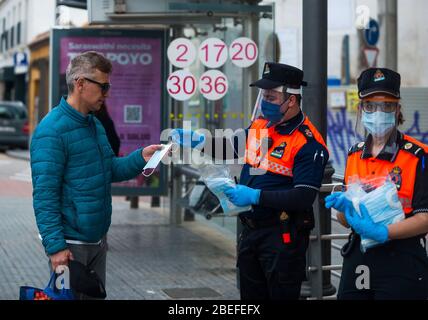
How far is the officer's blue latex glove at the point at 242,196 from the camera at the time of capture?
15.1 ft

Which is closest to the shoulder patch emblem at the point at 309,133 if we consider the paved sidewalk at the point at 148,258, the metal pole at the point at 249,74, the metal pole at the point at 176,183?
the paved sidewalk at the point at 148,258

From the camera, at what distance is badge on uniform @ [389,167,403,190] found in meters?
4.17

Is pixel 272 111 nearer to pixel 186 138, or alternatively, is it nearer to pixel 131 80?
pixel 186 138

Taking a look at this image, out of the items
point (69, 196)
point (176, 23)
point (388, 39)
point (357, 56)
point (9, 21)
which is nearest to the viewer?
point (69, 196)

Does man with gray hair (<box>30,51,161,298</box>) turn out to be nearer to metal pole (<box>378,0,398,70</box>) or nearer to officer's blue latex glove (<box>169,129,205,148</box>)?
officer's blue latex glove (<box>169,129,205,148</box>)

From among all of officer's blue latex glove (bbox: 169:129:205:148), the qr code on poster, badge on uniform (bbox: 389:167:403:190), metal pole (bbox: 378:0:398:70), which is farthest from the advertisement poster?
badge on uniform (bbox: 389:167:403:190)

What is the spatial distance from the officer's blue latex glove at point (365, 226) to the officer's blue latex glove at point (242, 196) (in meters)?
0.58

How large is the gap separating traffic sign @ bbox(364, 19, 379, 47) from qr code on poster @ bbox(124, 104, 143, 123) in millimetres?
3589

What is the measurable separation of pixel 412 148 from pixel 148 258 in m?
6.14

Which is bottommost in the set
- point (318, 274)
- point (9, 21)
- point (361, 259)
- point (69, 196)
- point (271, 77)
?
point (318, 274)

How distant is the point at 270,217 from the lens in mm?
4746

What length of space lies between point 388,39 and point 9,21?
41728 mm

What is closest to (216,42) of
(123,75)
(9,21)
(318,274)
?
(123,75)
